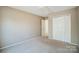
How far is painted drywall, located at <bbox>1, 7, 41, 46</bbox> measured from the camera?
2220 millimetres

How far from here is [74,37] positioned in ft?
7.16

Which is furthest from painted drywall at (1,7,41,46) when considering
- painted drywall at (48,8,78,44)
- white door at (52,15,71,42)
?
white door at (52,15,71,42)

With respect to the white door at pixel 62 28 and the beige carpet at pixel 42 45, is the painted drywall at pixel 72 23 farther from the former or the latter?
the beige carpet at pixel 42 45

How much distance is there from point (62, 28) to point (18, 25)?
145 cm

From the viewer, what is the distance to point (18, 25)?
94.6 inches

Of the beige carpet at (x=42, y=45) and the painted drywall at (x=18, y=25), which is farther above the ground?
the painted drywall at (x=18, y=25)

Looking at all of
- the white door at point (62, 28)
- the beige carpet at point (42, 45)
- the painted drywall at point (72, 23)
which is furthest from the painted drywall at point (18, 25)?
the white door at point (62, 28)

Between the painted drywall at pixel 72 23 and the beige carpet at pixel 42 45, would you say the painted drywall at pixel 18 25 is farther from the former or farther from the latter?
the painted drywall at pixel 72 23

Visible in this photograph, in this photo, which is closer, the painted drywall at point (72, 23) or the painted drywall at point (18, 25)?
the painted drywall at point (72, 23)

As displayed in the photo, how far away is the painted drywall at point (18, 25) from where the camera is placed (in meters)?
2.22

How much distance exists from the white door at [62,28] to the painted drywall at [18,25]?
554 millimetres

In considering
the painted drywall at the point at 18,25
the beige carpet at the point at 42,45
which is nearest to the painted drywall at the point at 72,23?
the beige carpet at the point at 42,45

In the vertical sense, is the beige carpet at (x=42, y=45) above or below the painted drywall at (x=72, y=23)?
below

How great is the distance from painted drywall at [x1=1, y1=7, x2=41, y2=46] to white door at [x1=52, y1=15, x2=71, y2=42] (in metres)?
0.55
